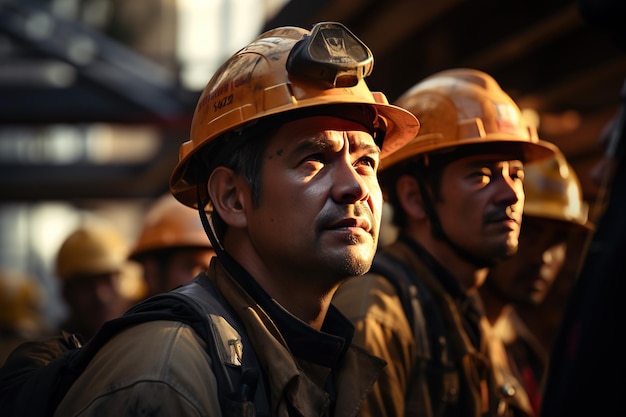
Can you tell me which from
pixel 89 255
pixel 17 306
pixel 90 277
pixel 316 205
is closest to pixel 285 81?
pixel 316 205

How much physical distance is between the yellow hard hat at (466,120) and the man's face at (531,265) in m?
0.91

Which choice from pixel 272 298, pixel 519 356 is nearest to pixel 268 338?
pixel 272 298

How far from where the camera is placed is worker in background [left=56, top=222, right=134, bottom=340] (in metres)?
7.82

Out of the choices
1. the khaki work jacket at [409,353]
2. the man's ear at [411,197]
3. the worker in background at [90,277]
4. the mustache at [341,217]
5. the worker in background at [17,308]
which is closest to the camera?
the mustache at [341,217]

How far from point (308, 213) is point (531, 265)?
8.96 feet

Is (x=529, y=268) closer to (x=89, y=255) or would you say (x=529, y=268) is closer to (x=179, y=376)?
(x=179, y=376)

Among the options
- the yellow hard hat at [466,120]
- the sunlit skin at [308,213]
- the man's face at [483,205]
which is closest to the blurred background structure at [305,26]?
the yellow hard hat at [466,120]

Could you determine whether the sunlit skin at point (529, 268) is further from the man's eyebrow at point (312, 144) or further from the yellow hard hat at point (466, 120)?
the man's eyebrow at point (312, 144)

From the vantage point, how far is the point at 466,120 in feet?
15.4

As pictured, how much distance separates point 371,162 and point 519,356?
9.83 ft

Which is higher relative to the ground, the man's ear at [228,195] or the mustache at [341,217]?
the man's ear at [228,195]

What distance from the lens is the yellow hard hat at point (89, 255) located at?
8.39 metres

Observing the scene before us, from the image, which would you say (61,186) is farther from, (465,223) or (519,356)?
(465,223)

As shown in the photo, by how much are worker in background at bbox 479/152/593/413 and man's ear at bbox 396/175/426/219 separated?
0.98 m
